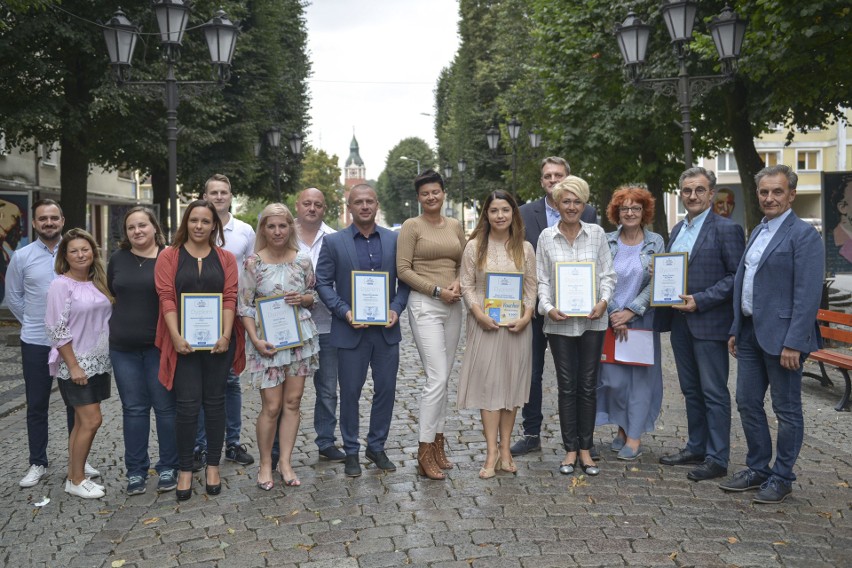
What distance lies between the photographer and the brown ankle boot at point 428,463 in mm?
6242

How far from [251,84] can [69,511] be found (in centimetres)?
2926

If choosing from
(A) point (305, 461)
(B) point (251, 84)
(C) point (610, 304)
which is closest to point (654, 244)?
(C) point (610, 304)

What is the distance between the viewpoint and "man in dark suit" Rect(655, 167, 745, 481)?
6.32 m

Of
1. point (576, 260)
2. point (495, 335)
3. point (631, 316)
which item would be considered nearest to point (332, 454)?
point (495, 335)

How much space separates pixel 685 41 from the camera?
44.2 feet

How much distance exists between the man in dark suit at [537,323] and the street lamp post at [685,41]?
21.3 feet

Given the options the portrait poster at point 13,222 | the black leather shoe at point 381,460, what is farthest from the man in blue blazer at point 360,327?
the portrait poster at point 13,222

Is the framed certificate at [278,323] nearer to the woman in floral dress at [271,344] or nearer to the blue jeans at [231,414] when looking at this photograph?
the woman in floral dress at [271,344]

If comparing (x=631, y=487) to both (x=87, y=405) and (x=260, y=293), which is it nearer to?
(x=260, y=293)

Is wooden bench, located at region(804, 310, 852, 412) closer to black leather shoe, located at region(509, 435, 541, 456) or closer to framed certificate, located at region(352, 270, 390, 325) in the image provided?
black leather shoe, located at region(509, 435, 541, 456)

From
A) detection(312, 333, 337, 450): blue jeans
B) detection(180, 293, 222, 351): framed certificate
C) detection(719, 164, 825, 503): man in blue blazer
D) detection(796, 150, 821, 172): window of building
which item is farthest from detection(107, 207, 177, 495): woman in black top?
detection(796, 150, 821, 172): window of building

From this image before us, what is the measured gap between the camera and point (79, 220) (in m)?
19.5

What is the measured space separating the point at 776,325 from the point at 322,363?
343 cm

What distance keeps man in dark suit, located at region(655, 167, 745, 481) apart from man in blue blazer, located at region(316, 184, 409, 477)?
218 cm
